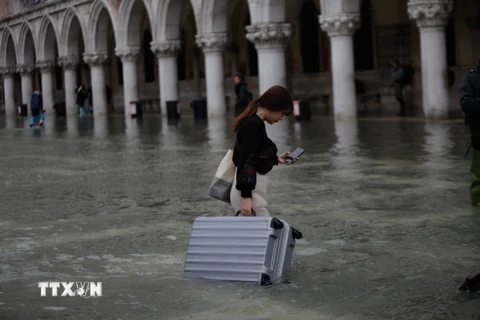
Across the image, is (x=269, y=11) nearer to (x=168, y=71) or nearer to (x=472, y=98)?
(x=168, y=71)

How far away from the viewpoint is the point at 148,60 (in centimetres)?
4450

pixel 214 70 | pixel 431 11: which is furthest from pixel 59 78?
pixel 431 11

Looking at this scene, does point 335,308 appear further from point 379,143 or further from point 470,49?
point 470,49

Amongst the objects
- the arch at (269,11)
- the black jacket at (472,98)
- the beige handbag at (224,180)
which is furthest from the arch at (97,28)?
the beige handbag at (224,180)

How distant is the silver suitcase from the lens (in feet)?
19.2

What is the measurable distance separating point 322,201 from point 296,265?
122 inches

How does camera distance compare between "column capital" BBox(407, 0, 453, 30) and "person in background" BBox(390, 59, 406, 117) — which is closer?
"column capital" BBox(407, 0, 453, 30)

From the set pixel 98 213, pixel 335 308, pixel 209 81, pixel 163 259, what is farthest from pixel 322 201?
pixel 209 81

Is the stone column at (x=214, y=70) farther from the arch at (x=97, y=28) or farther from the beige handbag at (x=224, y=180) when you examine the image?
the beige handbag at (x=224, y=180)

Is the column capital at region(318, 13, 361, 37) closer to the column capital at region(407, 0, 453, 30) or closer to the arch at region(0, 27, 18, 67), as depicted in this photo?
the column capital at region(407, 0, 453, 30)

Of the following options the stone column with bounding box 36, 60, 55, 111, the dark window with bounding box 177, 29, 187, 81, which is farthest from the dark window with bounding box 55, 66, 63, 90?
the dark window with bounding box 177, 29, 187, 81

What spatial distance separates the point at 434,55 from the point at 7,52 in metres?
34.1

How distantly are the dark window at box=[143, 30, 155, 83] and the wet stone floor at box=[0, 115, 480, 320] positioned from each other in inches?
1106

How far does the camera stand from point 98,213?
9.42 m
